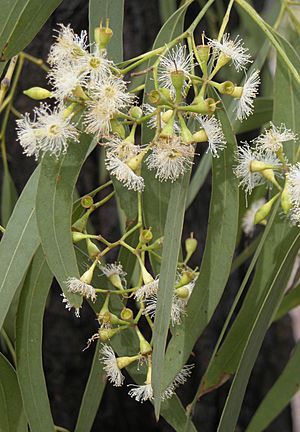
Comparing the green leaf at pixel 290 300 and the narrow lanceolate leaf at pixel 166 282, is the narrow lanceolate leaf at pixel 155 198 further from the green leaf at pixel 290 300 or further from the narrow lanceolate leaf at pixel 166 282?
the green leaf at pixel 290 300

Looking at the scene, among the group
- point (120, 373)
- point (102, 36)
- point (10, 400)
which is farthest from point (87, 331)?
point (102, 36)

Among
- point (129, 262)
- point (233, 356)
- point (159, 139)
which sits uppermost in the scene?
point (159, 139)

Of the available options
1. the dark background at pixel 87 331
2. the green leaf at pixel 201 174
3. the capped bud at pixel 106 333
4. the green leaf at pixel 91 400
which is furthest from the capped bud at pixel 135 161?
the dark background at pixel 87 331

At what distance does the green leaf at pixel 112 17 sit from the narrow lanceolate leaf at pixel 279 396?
0.57 m

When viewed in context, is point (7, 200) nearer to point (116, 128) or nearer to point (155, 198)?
point (155, 198)

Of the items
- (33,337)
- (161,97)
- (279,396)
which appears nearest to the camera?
(161,97)

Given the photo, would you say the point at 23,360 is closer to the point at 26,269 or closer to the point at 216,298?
the point at 26,269

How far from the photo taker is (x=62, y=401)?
189 centimetres

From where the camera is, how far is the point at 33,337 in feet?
3.62

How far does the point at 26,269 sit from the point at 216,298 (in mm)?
239

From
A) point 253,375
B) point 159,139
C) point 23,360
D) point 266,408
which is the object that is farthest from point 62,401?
point 159,139

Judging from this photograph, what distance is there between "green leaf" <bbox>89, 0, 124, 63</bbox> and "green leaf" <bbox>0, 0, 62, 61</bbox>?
A: 0.08 m

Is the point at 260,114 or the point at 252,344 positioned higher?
the point at 260,114

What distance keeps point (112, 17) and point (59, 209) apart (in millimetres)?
324
